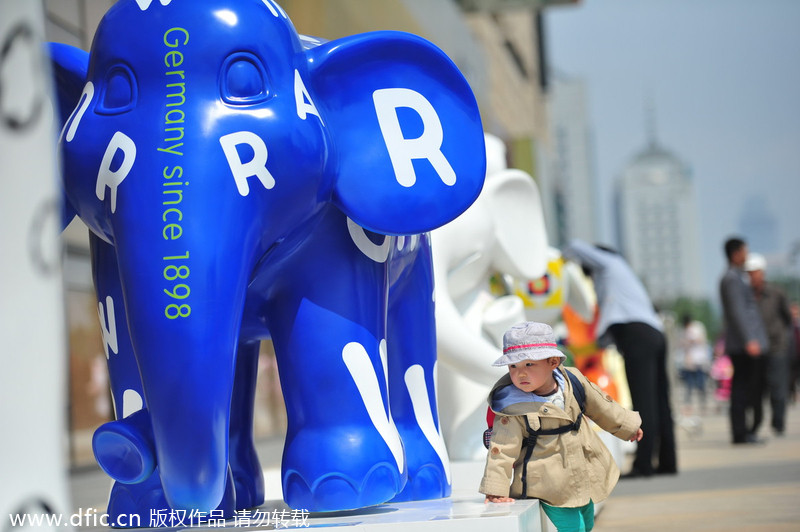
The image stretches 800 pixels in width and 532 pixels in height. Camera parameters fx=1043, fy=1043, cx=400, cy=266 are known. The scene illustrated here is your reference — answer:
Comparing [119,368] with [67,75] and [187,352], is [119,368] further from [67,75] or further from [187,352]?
[67,75]

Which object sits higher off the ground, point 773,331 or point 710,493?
point 773,331

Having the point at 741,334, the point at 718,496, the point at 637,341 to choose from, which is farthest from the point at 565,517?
the point at 741,334

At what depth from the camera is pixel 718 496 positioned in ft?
17.7

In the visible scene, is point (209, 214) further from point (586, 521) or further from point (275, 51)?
point (586, 521)

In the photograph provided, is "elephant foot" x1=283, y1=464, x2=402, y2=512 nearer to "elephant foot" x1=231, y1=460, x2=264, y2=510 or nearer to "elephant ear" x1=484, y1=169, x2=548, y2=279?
"elephant foot" x1=231, y1=460, x2=264, y2=510

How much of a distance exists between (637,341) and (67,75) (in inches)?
167

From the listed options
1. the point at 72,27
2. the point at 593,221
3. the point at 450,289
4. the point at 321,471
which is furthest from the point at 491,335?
the point at 593,221

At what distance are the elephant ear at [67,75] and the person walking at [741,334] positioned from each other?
6.77 m

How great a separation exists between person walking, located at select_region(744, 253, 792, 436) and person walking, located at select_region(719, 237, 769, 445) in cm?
26

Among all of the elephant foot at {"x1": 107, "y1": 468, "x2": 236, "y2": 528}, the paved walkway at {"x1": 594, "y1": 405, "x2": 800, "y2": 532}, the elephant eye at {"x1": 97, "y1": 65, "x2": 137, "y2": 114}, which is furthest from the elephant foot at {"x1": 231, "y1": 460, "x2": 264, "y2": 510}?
the paved walkway at {"x1": 594, "y1": 405, "x2": 800, "y2": 532}

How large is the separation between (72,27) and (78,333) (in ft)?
8.67

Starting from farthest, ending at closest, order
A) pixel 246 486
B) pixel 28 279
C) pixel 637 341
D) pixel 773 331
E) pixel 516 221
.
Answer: pixel 773 331 < pixel 637 341 < pixel 516 221 < pixel 246 486 < pixel 28 279

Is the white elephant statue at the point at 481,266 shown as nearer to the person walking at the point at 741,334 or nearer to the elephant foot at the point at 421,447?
the elephant foot at the point at 421,447

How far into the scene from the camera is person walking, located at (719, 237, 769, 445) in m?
8.81
